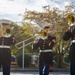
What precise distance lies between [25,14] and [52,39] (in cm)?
1026

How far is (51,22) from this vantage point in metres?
17.7

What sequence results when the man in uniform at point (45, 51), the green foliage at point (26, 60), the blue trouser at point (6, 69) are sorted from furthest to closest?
the green foliage at point (26, 60), the man in uniform at point (45, 51), the blue trouser at point (6, 69)

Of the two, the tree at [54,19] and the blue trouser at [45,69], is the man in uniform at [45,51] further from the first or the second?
the tree at [54,19]

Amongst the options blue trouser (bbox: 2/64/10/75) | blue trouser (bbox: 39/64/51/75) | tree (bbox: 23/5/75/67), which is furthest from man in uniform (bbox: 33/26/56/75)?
tree (bbox: 23/5/75/67)

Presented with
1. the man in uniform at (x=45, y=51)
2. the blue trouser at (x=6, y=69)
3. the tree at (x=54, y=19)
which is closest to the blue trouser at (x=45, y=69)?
the man in uniform at (x=45, y=51)

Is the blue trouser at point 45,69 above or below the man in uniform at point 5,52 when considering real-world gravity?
below

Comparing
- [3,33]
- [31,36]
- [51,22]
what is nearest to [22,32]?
[31,36]

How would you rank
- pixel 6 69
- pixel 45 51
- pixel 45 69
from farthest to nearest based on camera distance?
pixel 45 51, pixel 45 69, pixel 6 69

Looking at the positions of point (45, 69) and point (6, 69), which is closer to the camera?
point (6, 69)

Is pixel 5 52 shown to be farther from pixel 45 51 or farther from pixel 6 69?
pixel 45 51

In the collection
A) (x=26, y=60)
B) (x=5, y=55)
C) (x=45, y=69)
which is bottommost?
(x=26, y=60)

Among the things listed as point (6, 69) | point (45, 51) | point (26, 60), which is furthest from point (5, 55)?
point (26, 60)

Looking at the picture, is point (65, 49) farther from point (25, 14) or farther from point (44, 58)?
point (44, 58)

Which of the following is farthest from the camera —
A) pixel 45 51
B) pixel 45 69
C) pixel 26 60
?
pixel 26 60
